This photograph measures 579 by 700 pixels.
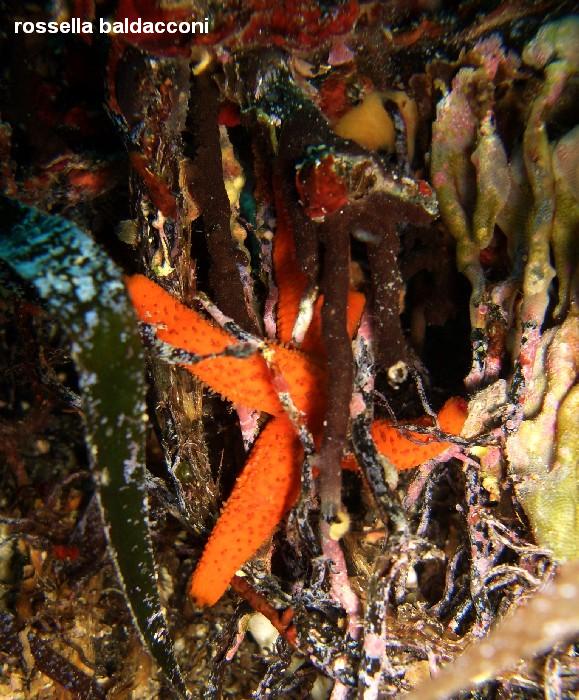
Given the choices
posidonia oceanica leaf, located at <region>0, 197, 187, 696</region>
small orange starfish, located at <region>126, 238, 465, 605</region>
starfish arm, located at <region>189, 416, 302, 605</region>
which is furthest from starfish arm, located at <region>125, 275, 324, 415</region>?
posidonia oceanica leaf, located at <region>0, 197, 187, 696</region>

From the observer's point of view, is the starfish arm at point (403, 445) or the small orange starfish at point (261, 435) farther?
the starfish arm at point (403, 445)

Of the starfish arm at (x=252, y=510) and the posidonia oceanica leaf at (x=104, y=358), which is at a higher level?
the posidonia oceanica leaf at (x=104, y=358)

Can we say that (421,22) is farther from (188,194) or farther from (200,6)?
(188,194)

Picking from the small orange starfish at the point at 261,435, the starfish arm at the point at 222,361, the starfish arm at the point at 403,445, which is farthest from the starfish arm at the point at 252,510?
the starfish arm at the point at 403,445

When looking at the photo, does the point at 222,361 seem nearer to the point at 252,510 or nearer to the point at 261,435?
the point at 261,435

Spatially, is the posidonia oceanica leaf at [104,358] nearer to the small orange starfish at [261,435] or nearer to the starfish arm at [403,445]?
the small orange starfish at [261,435]

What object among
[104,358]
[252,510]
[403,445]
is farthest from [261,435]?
[104,358]

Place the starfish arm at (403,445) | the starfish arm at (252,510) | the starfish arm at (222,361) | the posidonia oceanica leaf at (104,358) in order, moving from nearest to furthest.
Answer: the posidonia oceanica leaf at (104,358) → the starfish arm at (222,361) → the starfish arm at (252,510) → the starfish arm at (403,445)

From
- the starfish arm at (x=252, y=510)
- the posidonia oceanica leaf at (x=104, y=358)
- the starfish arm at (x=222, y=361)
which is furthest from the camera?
the starfish arm at (x=252, y=510)
